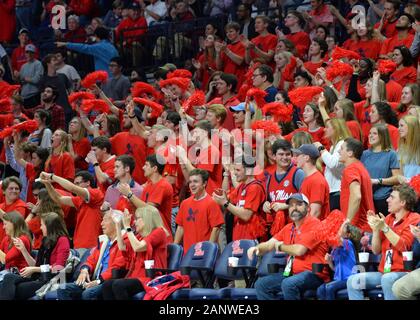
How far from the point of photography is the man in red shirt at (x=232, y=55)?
16453mm

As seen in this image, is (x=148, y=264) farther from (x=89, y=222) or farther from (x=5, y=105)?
(x=5, y=105)

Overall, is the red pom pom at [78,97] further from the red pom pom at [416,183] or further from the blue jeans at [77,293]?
the red pom pom at [416,183]

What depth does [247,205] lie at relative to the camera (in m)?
11.8

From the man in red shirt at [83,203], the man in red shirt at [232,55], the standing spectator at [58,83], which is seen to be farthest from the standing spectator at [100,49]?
the man in red shirt at [83,203]

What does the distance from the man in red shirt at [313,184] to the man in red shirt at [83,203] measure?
2.62m

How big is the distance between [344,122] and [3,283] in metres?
3.81

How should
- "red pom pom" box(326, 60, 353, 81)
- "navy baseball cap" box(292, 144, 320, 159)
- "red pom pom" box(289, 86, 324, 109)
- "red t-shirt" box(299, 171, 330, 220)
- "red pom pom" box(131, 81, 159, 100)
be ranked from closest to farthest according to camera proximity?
1. "red t-shirt" box(299, 171, 330, 220)
2. "navy baseball cap" box(292, 144, 320, 159)
3. "red pom pom" box(289, 86, 324, 109)
4. "red pom pom" box(326, 60, 353, 81)
5. "red pom pom" box(131, 81, 159, 100)

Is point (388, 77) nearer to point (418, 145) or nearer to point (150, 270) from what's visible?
point (418, 145)

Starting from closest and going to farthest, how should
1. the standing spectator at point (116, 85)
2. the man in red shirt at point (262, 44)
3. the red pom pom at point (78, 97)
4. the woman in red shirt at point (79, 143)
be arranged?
1. the woman in red shirt at point (79, 143)
2. the red pom pom at point (78, 97)
3. the man in red shirt at point (262, 44)
4. the standing spectator at point (116, 85)

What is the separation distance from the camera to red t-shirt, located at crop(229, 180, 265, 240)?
11.8 metres

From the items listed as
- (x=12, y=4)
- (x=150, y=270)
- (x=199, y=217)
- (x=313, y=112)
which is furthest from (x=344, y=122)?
(x=12, y=4)

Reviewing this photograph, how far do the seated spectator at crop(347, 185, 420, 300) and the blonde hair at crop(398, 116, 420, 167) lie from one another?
1.34m

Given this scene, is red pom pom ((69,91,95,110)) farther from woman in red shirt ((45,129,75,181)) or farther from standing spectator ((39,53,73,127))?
standing spectator ((39,53,73,127))

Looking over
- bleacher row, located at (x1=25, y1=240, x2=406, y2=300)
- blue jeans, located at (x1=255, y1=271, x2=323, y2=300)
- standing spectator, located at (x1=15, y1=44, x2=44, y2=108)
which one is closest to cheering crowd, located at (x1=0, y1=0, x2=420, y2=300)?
blue jeans, located at (x1=255, y1=271, x2=323, y2=300)
